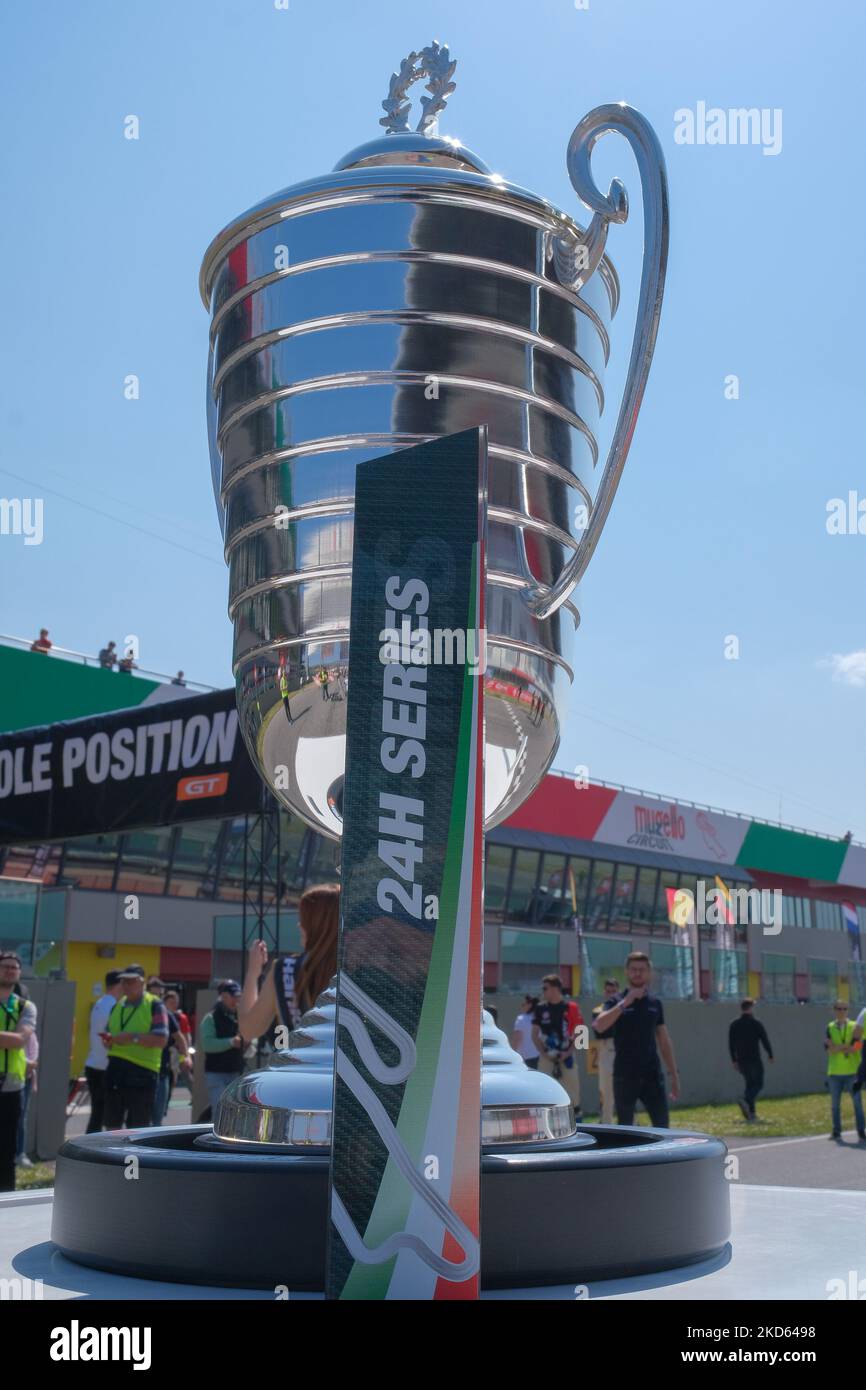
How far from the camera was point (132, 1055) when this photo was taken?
8.30 metres

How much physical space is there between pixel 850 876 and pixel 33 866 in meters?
27.7

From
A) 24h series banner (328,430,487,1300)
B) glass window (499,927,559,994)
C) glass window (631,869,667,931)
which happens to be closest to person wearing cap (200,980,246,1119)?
→ 24h series banner (328,430,487,1300)

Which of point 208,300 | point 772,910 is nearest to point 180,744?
point 208,300

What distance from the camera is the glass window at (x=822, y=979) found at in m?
32.0

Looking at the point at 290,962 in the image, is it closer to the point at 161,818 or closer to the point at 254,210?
the point at 254,210

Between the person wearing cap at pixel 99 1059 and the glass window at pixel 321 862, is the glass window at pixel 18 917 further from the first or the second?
the glass window at pixel 321 862

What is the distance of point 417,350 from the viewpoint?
7.41 ft

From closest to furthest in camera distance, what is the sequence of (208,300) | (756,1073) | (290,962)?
(208,300), (290,962), (756,1073)

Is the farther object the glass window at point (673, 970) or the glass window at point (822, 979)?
the glass window at point (822, 979)

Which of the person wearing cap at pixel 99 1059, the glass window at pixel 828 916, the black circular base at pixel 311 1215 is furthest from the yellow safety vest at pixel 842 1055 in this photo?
the glass window at pixel 828 916

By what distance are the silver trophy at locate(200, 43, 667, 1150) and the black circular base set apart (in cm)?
19

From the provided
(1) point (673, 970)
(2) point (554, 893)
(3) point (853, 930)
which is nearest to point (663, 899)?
(2) point (554, 893)

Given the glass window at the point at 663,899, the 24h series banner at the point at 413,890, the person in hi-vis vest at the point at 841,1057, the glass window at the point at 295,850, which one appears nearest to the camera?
the 24h series banner at the point at 413,890

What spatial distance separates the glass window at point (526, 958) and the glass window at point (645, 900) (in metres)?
13.8
